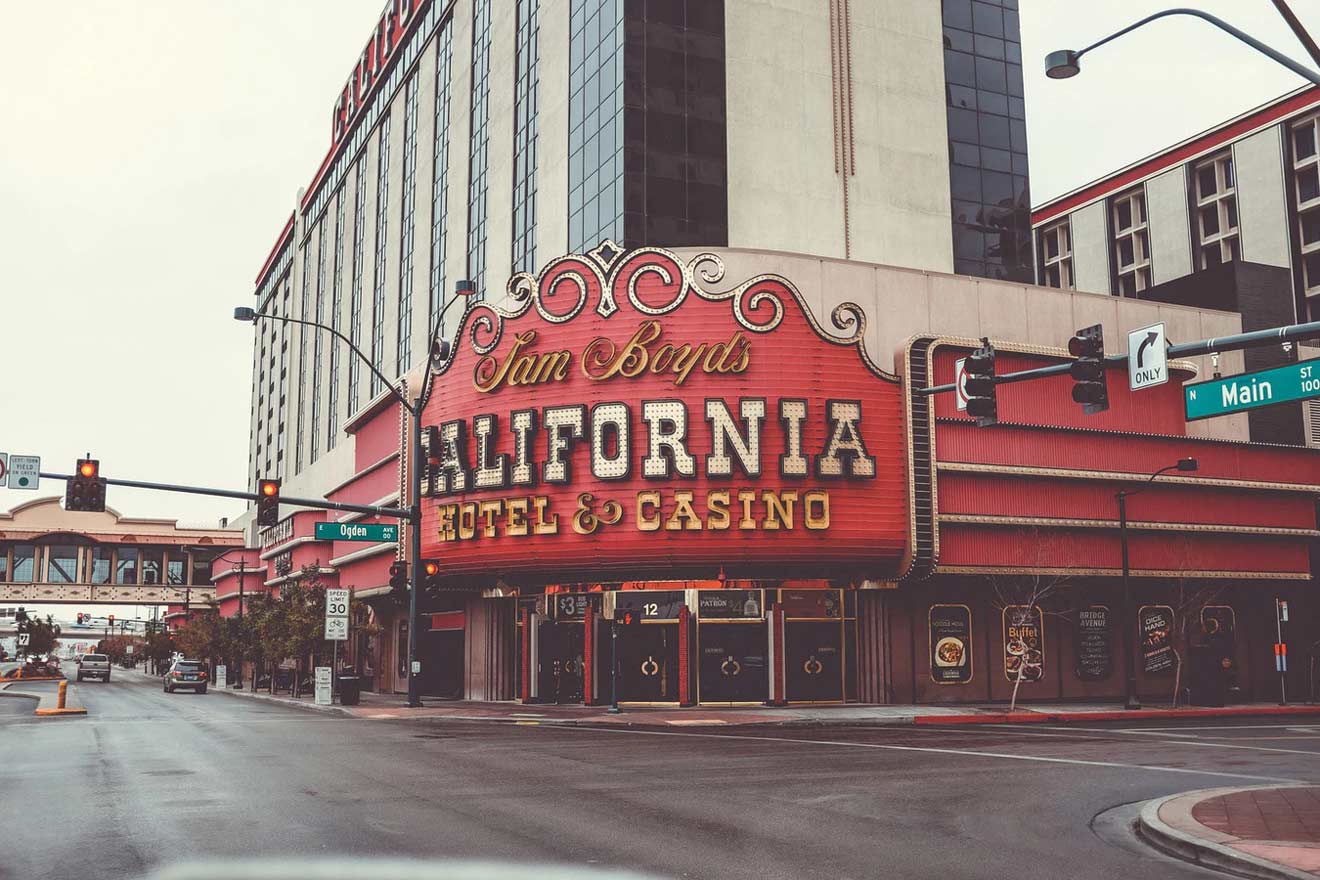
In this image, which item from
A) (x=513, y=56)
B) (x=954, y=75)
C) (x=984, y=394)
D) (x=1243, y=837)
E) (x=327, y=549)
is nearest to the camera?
(x=1243, y=837)

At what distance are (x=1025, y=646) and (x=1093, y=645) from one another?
3417mm

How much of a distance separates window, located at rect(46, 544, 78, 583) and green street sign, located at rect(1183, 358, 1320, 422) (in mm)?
128420

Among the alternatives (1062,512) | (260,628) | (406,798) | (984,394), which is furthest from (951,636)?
(260,628)

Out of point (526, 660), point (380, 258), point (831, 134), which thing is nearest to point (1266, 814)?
point (526, 660)

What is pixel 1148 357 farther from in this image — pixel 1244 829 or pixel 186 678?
pixel 186 678

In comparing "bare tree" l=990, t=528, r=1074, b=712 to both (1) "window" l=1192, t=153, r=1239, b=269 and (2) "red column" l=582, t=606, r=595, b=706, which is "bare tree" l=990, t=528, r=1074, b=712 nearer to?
(2) "red column" l=582, t=606, r=595, b=706

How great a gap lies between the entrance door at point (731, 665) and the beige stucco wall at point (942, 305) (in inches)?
383

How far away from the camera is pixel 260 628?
56594 mm

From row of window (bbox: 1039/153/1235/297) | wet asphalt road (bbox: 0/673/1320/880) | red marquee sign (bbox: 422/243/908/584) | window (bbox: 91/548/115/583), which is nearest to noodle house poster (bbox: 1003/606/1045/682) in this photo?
red marquee sign (bbox: 422/243/908/584)

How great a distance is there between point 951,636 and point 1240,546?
12093mm

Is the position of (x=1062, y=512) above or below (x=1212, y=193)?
below

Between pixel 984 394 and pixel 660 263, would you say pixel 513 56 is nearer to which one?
pixel 660 263

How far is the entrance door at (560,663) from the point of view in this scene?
128 ft

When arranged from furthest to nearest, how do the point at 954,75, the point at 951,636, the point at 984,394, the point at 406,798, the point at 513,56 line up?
the point at 513,56 → the point at 954,75 → the point at 951,636 → the point at 984,394 → the point at 406,798
